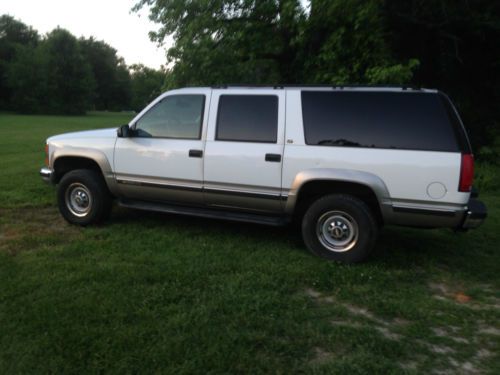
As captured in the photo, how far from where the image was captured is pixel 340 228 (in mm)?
4930

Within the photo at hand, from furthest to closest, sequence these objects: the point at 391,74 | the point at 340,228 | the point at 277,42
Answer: the point at 277,42, the point at 391,74, the point at 340,228

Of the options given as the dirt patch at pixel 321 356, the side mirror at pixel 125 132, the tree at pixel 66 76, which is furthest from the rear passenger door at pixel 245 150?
the tree at pixel 66 76

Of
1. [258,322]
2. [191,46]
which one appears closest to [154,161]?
[258,322]

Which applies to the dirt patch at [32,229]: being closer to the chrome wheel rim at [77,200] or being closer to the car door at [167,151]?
the chrome wheel rim at [77,200]

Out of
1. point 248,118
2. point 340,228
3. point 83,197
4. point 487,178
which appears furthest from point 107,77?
point 340,228

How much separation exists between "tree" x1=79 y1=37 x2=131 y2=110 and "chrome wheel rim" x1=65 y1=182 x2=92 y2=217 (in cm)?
9006

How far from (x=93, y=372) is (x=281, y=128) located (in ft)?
10.2

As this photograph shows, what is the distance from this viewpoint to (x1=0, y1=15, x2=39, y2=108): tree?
68125 millimetres

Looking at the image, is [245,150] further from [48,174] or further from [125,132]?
[48,174]

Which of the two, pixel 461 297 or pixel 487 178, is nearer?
pixel 461 297

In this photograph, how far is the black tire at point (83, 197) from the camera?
5891 mm

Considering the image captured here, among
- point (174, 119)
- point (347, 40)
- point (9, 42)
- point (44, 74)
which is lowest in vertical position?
point (174, 119)

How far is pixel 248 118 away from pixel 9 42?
8341cm

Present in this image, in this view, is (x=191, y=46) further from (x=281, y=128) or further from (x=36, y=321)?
(x=36, y=321)
